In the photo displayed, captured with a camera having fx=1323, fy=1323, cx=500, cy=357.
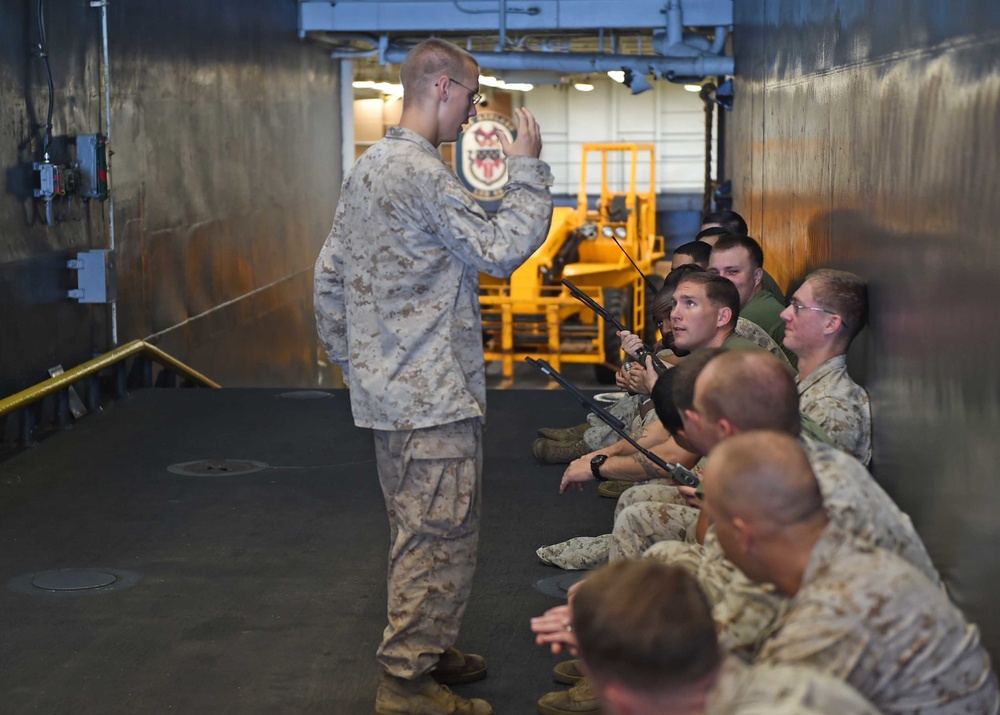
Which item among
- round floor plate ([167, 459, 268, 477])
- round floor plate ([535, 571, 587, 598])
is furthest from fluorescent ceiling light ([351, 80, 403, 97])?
round floor plate ([535, 571, 587, 598])

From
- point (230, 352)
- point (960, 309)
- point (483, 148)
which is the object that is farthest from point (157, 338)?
point (483, 148)

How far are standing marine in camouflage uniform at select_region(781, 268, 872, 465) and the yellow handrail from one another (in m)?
3.70

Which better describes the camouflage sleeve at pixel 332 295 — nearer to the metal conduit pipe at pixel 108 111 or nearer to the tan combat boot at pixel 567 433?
the tan combat boot at pixel 567 433

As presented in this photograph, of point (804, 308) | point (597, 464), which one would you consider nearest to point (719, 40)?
point (804, 308)

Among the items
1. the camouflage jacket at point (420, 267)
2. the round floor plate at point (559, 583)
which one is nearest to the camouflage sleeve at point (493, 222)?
the camouflage jacket at point (420, 267)

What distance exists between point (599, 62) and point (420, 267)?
10419 mm

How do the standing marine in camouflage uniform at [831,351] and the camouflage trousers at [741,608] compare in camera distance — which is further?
the standing marine in camouflage uniform at [831,351]

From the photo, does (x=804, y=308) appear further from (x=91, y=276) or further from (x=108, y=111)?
(x=108, y=111)

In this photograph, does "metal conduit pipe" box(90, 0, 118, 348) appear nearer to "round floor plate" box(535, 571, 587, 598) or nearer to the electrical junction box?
the electrical junction box

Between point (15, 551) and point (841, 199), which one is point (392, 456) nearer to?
point (15, 551)

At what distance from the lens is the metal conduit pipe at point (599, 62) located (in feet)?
40.1

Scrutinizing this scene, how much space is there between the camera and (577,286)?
14781mm

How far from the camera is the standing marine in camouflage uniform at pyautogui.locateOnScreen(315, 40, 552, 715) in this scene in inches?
130

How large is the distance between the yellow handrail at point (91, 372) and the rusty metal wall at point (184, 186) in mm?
181
